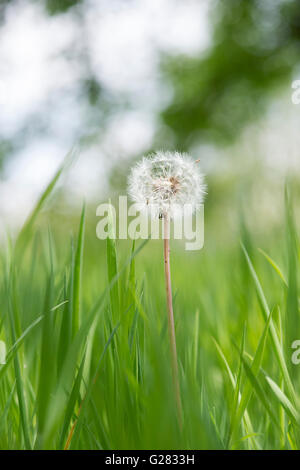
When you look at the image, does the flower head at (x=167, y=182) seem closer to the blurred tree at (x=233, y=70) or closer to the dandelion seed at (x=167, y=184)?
the dandelion seed at (x=167, y=184)

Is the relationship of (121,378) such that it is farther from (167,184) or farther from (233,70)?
(233,70)

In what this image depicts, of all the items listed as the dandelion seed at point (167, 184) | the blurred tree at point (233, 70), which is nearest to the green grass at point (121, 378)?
the dandelion seed at point (167, 184)

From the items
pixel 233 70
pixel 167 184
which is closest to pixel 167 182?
pixel 167 184

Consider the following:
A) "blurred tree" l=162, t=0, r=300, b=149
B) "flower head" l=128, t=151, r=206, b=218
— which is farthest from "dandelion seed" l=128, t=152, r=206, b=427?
"blurred tree" l=162, t=0, r=300, b=149

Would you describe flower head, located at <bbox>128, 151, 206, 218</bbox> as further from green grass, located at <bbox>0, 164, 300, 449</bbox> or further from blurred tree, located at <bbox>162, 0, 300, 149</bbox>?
blurred tree, located at <bbox>162, 0, 300, 149</bbox>

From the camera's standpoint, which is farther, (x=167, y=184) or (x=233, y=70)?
(x=233, y=70)

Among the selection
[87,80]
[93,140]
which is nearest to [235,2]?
[87,80]

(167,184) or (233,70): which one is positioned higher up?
(233,70)

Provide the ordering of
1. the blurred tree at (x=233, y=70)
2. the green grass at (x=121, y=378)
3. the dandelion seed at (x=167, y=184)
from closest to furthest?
the green grass at (x=121, y=378), the dandelion seed at (x=167, y=184), the blurred tree at (x=233, y=70)

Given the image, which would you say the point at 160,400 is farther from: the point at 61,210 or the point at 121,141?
the point at 121,141

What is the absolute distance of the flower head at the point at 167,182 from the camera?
18.9 inches

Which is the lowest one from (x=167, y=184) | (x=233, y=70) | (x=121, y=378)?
(x=121, y=378)

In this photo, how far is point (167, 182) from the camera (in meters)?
0.48

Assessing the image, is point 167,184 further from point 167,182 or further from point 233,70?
point 233,70
